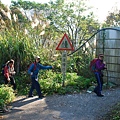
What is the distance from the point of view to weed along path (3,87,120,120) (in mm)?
6074

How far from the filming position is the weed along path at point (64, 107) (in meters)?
6.07

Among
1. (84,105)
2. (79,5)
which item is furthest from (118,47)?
(79,5)

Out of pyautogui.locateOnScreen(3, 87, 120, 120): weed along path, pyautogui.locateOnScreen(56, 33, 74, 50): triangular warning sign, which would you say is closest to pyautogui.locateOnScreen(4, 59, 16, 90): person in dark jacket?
pyautogui.locateOnScreen(3, 87, 120, 120): weed along path

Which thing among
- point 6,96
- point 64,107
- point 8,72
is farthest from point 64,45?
point 6,96

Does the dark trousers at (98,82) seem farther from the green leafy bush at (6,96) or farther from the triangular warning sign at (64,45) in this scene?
the green leafy bush at (6,96)

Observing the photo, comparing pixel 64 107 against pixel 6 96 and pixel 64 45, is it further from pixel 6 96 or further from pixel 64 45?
pixel 64 45

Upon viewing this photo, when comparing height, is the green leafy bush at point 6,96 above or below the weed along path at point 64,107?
above

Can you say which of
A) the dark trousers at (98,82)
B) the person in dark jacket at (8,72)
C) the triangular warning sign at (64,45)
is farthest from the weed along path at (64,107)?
the triangular warning sign at (64,45)

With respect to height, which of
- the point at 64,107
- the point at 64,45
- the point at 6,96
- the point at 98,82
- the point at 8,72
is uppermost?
the point at 64,45

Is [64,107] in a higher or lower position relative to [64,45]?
lower

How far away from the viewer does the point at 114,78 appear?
33.5ft

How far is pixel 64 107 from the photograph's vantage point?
6.92 m

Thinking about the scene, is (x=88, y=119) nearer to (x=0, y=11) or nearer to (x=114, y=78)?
(x=114, y=78)

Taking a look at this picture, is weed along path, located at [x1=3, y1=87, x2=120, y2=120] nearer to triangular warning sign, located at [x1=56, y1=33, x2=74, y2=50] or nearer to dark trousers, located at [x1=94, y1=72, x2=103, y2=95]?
dark trousers, located at [x1=94, y1=72, x2=103, y2=95]
